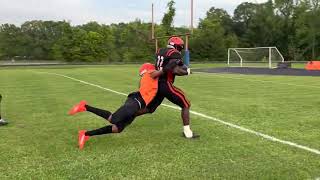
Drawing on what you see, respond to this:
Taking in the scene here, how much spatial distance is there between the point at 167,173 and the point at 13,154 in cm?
234

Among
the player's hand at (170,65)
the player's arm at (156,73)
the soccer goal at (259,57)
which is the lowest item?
the soccer goal at (259,57)

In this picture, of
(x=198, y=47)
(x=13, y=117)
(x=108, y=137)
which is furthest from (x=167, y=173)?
(x=198, y=47)

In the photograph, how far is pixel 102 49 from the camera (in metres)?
74.7

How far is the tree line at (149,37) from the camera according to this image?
73.6 m

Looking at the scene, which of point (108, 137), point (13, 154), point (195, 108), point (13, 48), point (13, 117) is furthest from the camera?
point (13, 48)

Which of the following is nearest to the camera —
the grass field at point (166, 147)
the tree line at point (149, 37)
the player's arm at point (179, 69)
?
the grass field at point (166, 147)

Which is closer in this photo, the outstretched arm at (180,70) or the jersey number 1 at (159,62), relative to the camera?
the outstretched arm at (180,70)

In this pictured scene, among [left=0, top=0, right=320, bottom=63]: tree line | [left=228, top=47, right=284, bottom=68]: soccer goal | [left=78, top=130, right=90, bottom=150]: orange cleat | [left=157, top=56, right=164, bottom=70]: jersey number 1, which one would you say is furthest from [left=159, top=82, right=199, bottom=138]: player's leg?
[left=0, top=0, right=320, bottom=63]: tree line

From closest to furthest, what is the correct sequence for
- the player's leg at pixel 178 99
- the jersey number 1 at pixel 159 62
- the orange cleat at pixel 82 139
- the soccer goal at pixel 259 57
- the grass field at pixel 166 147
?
the grass field at pixel 166 147
the orange cleat at pixel 82 139
the jersey number 1 at pixel 159 62
the player's leg at pixel 178 99
the soccer goal at pixel 259 57

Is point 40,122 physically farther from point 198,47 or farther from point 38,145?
point 198,47

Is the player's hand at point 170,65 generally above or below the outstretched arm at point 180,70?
above

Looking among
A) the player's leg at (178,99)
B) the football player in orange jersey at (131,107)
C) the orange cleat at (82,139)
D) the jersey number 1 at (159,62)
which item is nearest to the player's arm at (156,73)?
the football player in orange jersey at (131,107)

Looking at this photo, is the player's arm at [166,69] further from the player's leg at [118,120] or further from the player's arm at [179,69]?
the player's leg at [118,120]

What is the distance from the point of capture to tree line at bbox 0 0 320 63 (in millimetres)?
73625
